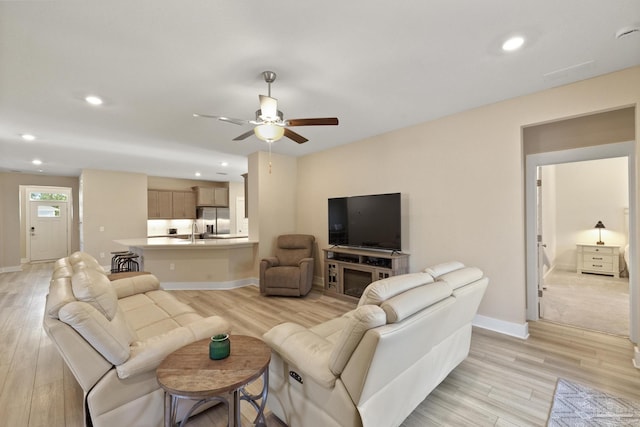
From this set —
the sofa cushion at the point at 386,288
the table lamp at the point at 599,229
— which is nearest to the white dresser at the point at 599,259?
the table lamp at the point at 599,229

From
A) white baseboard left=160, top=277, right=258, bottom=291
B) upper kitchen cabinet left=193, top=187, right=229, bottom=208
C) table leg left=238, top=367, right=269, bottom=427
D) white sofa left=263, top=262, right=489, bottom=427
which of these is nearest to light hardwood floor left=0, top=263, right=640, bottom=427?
table leg left=238, top=367, right=269, bottom=427

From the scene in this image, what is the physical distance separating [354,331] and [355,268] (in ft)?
9.80

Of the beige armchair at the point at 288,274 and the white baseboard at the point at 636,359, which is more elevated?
the beige armchair at the point at 288,274

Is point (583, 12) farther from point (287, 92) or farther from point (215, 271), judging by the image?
point (215, 271)

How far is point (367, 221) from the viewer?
437 centimetres

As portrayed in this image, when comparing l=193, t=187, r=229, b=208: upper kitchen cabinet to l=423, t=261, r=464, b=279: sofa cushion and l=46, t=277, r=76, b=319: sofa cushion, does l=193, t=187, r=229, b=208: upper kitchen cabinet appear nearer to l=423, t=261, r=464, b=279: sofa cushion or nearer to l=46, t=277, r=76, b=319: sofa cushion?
l=46, t=277, r=76, b=319: sofa cushion

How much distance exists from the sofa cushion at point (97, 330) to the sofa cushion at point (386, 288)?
1.41 metres

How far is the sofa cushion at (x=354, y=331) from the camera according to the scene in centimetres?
134

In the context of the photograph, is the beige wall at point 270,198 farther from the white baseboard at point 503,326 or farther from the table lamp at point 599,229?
the table lamp at point 599,229

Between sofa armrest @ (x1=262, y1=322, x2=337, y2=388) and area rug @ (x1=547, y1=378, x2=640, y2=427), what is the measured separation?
1594mm

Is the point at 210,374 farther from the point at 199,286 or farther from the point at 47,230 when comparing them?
the point at 47,230

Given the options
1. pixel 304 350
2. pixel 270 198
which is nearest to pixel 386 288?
pixel 304 350

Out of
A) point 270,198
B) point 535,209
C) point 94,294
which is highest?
point 270,198

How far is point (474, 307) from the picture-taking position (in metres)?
2.26
